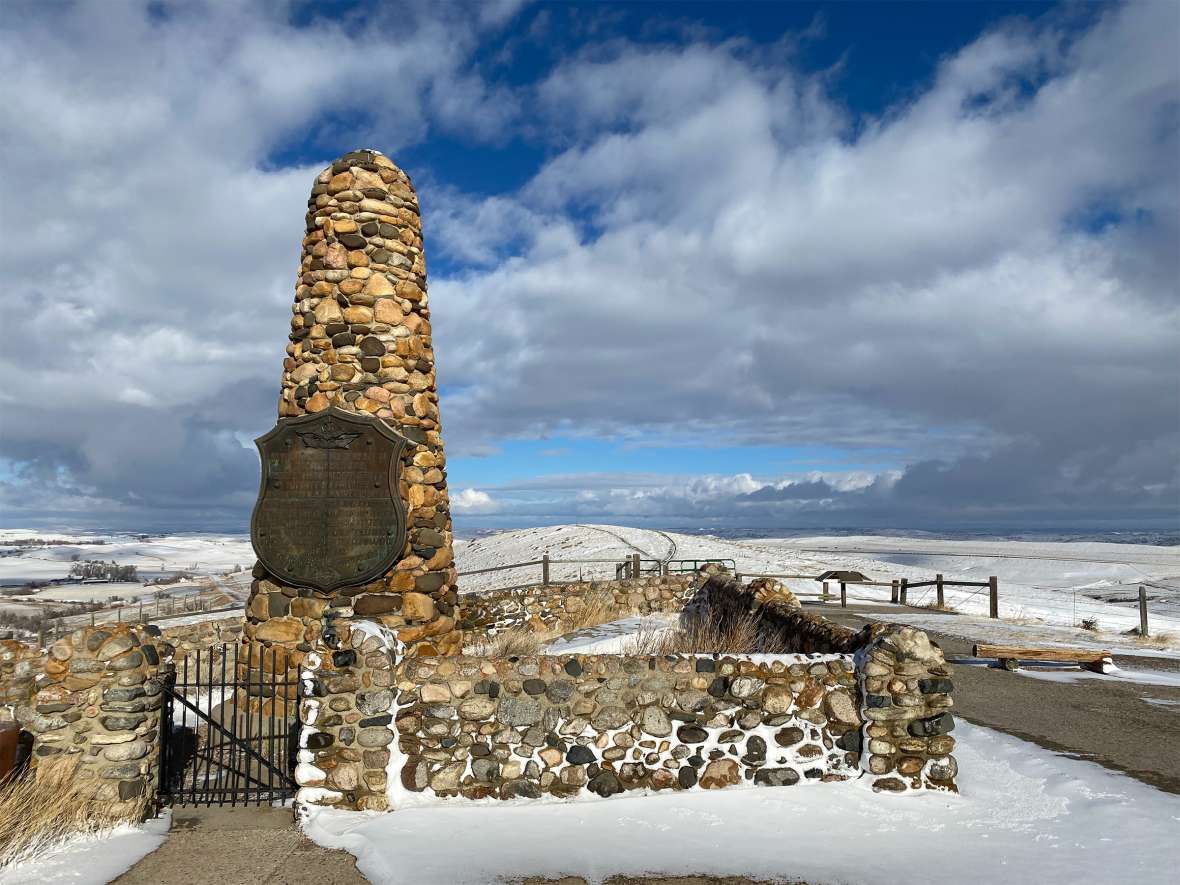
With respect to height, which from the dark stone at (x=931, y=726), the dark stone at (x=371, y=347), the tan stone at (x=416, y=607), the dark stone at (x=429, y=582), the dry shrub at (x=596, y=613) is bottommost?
the dry shrub at (x=596, y=613)

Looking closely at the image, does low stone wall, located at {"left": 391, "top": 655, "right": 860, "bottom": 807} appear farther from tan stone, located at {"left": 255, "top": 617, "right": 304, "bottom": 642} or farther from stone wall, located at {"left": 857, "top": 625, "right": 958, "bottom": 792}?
tan stone, located at {"left": 255, "top": 617, "right": 304, "bottom": 642}

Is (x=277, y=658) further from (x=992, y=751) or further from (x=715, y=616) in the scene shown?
(x=715, y=616)

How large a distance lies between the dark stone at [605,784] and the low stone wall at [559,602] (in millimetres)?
5915

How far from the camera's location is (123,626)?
5.99 metres

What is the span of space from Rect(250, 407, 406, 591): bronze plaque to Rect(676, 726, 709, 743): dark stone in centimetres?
343

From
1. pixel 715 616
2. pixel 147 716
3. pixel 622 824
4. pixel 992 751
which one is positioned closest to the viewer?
pixel 622 824

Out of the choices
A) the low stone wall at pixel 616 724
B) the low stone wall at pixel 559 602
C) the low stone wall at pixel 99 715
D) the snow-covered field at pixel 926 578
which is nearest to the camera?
the low stone wall at pixel 99 715

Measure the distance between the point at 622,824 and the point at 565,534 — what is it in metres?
47.9

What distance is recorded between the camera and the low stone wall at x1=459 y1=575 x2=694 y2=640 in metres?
13.6

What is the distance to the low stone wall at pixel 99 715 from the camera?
5.68 metres

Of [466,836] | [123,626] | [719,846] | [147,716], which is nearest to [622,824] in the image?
[719,846]

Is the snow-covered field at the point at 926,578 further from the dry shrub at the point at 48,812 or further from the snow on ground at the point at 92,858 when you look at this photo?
the snow on ground at the point at 92,858

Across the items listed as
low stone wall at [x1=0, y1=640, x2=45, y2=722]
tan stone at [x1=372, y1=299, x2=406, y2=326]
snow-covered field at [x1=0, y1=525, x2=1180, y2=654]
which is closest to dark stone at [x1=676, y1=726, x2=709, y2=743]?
low stone wall at [x1=0, y1=640, x2=45, y2=722]

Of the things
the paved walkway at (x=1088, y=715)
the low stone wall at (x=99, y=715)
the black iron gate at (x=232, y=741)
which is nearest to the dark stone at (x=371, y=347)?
the black iron gate at (x=232, y=741)
